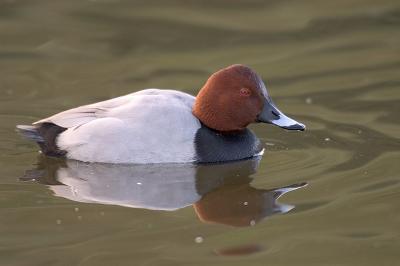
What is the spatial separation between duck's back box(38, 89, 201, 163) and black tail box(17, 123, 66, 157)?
37 millimetres

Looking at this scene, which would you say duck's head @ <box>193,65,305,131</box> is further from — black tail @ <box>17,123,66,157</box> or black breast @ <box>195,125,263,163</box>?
black tail @ <box>17,123,66,157</box>

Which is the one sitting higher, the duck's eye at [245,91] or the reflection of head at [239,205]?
the duck's eye at [245,91]

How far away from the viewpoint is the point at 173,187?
7031 mm

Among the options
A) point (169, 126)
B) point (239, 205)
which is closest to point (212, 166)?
point (169, 126)

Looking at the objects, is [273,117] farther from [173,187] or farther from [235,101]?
[173,187]

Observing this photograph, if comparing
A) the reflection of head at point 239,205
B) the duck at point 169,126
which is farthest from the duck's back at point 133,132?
the reflection of head at point 239,205

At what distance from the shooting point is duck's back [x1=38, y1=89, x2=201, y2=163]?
24.2 ft

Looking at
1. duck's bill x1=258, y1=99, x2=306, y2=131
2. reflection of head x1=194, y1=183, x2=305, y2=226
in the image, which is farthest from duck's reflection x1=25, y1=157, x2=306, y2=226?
duck's bill x1=258, y1=99, x2=306, y2=131

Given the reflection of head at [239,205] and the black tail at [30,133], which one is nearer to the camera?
the reflection of head at [239,205]

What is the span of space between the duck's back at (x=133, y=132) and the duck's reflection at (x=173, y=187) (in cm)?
8

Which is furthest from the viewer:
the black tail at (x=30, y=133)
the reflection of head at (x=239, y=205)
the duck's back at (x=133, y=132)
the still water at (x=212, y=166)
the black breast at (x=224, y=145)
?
the black tail at (x=30, y=133)

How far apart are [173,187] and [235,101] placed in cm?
92

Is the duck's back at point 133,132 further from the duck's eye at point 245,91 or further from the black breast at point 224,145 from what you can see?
the duck's eye at point 245,91

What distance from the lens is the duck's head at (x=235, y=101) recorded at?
24.8 feet
